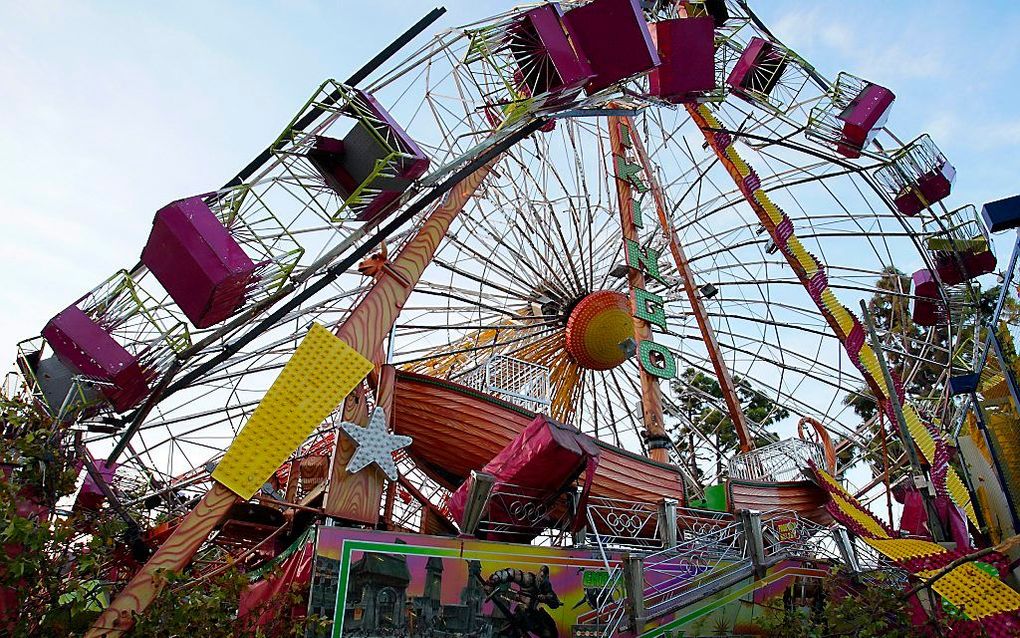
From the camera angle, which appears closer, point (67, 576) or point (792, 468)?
point (67, 576)

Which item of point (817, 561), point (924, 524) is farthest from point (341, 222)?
point (924, 524)

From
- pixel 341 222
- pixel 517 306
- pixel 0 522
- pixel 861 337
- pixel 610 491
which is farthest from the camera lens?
pixel 517 306

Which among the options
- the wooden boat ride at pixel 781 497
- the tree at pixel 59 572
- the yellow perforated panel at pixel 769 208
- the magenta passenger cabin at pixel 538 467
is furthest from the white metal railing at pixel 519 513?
the yellow perforated panel at pixel 769 208

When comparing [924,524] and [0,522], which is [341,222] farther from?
[924,524]

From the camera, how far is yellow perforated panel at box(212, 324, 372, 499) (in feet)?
28.8

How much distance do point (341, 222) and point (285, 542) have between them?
4824 mm

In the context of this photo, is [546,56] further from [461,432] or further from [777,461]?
[777,461]

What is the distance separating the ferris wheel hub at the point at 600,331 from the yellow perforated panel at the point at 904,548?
682 centimetres

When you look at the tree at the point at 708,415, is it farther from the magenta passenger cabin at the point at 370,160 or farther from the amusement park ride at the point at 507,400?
the magenta passenger cabin at the point at 370,160

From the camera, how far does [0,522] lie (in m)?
6.67

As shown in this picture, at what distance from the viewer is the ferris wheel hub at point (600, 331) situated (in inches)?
683

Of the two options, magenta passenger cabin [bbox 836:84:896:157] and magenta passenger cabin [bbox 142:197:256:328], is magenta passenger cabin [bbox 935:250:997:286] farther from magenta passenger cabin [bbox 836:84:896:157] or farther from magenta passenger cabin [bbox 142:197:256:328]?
magenta passenger cabin [bbox 142:197:256:328]

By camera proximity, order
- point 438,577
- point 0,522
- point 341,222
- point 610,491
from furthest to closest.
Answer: point 610,491
point 341,222
point 438,577
point 0,522

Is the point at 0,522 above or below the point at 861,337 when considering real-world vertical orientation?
below
